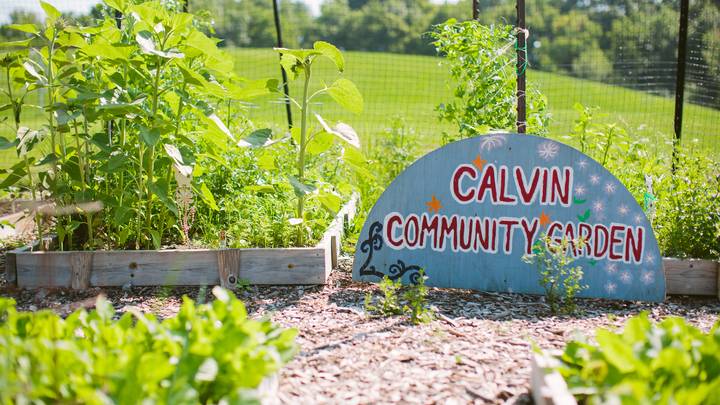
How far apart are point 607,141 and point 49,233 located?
3.78 m

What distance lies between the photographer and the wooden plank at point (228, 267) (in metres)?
3.94

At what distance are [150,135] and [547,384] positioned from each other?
237cm

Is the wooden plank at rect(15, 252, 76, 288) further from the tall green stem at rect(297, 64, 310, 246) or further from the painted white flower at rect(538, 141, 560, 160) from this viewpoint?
the painted white flower at rect(538, 141, 560, 160)

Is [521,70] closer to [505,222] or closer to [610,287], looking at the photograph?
[505,222]

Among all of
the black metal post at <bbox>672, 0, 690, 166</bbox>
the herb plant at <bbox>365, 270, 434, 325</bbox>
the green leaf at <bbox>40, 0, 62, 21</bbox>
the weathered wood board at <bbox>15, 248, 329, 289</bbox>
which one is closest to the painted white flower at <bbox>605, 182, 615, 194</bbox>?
the herb plant at <bbox>365, 270, 434, 325</bbox>

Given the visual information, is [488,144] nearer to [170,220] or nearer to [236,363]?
[170,220]

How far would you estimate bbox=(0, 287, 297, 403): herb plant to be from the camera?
1940 mm

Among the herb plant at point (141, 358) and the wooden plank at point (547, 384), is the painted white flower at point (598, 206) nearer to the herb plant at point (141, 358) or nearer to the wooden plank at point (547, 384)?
the wooden plank at point (547, 384)

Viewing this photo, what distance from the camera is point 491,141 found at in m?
3.83

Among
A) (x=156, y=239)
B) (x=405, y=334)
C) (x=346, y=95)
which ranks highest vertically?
(x=346, y=95)

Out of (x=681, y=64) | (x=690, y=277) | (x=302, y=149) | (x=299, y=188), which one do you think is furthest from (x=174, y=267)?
(x=681, y=64)

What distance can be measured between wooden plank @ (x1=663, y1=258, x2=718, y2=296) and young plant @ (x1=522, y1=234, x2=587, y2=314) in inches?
22.6

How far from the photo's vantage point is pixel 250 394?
78.0 inches

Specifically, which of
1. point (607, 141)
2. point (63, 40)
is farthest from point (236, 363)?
point (607, 141)
